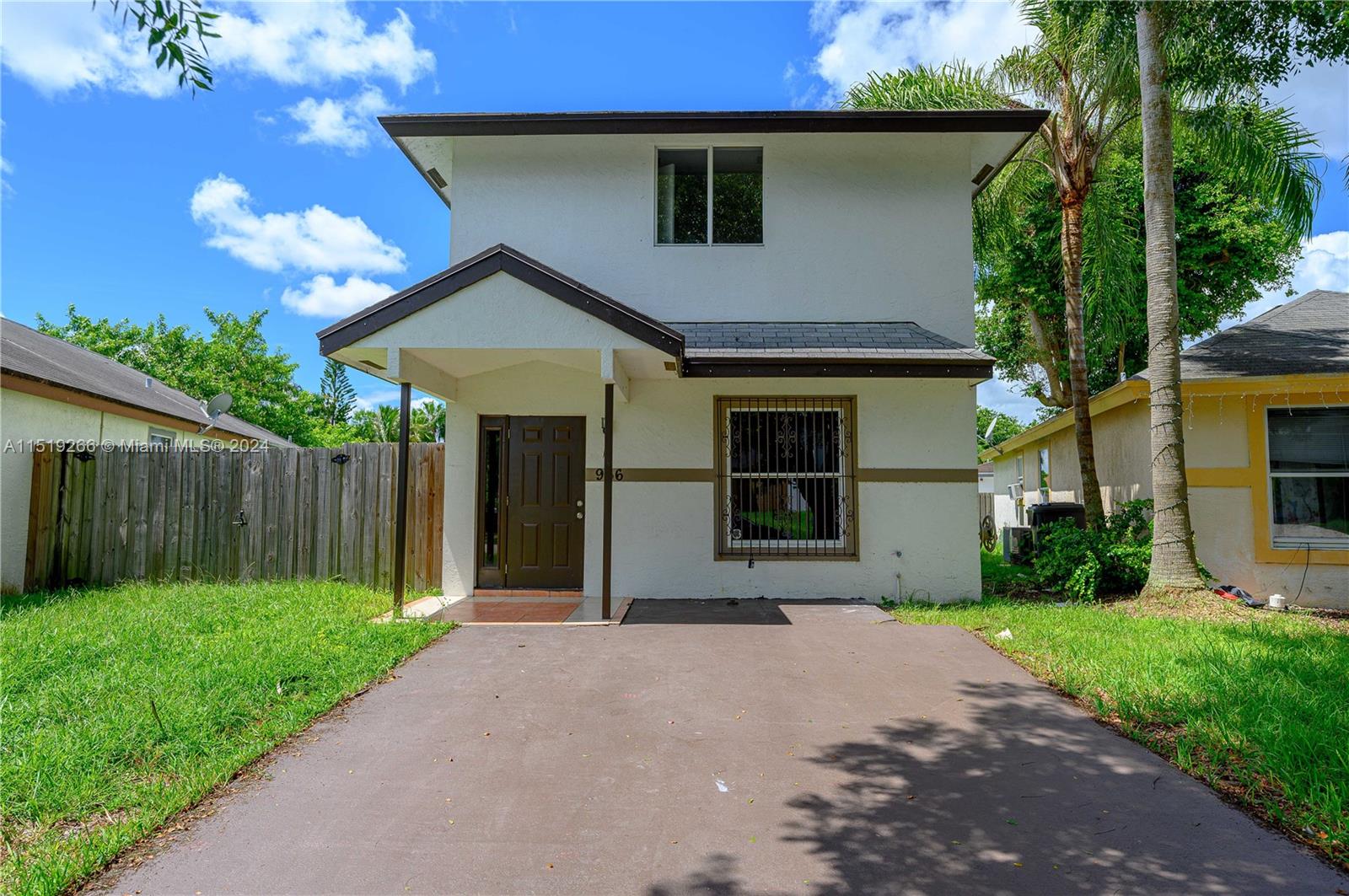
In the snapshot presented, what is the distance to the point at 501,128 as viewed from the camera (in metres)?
8.84

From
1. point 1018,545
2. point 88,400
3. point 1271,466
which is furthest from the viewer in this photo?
point 1018,545

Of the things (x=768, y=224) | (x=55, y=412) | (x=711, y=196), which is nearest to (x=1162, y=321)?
(x=768, y=224)

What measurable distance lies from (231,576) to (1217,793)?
1020cm

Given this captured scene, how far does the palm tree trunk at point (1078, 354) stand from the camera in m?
10.7

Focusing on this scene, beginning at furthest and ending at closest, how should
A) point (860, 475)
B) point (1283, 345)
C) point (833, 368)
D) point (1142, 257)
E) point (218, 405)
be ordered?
point (1142, 257), point (218, 405), point (1283, 345), point (860, 475), point (833, 368)

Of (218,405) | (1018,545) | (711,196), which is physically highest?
(711,196)

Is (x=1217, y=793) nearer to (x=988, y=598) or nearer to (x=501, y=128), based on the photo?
(x=988, y=598)

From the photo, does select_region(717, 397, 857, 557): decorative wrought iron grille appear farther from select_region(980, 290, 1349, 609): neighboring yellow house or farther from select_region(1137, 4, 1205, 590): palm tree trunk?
select_region(980, 290, 1349, 609): neighboring yellow house

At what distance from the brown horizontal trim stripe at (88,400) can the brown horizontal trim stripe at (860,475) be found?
775 cm

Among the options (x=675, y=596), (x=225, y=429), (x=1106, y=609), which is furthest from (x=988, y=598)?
(x=225, y=429)

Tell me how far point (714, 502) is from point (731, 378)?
1.62 m

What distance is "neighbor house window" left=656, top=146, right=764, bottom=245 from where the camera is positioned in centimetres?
929

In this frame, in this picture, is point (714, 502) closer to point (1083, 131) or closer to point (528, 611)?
point (528, 611)

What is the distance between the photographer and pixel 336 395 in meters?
41.2
